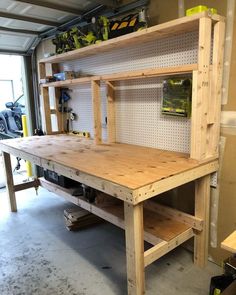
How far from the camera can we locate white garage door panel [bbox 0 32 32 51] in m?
3.13

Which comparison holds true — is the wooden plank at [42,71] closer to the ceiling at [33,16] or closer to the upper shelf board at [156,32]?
the ceiling at [33,16]

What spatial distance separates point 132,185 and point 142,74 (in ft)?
3.00

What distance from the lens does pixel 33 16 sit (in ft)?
8.91

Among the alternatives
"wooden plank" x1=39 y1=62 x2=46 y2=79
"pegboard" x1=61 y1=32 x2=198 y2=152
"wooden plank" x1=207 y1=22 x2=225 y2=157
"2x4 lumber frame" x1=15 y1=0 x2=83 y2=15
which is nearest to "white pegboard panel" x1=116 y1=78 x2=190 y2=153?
"pegboard" x1=61 y1=32 x2=198 y2=152

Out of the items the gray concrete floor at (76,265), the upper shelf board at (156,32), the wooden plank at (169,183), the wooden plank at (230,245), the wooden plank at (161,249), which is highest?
the upper shelf board at (156,32)

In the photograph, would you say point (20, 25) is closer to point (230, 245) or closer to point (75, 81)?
point (75, 81)

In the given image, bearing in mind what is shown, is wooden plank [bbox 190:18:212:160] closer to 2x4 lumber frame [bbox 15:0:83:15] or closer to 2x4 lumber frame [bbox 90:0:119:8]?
2x4 lumber frame [bbox 90:0:119:8]

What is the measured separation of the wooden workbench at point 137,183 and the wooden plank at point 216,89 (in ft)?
0.56

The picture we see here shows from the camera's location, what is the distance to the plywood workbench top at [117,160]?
1.46 m

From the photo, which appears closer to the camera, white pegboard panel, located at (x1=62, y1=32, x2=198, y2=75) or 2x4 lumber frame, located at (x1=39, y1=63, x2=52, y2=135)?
white pegboard panel, located at (x1=62, y1=32, x2=198, y2=75)

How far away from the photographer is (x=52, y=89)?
3361 mm

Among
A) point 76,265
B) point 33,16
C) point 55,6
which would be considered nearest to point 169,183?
point 76,265

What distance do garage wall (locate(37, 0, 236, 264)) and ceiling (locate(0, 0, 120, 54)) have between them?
1.76 feet

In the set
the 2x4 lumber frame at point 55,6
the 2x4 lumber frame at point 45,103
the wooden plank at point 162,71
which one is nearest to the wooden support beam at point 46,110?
the 2x4 lumber frame at point 45,103
